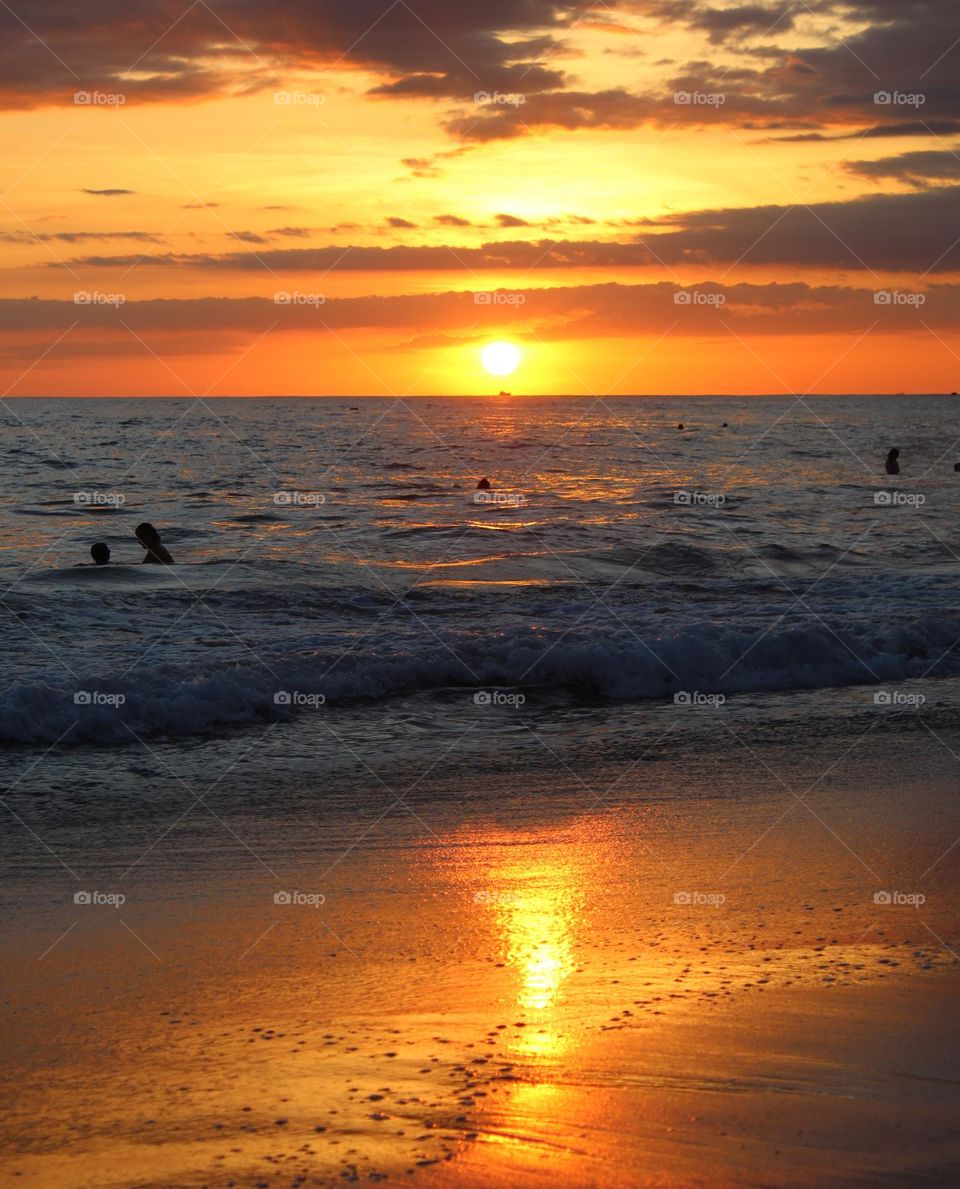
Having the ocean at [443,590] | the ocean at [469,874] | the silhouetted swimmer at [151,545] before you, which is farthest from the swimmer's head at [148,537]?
the ocean at [469,874]

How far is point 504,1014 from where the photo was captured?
4641mm

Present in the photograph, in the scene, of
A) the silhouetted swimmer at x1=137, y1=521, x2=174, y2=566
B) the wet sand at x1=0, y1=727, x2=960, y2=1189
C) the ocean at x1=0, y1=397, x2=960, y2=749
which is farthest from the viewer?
the silhouetted swimmer at x1=137, y1=521, x2=174, y2=566

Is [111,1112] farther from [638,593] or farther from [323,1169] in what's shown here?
[638,593]

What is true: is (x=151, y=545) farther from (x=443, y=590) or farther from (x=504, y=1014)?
(x=504, y=1014)

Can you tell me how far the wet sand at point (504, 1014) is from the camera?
361 centimetres

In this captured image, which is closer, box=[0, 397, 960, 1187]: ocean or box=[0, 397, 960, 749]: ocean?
box=[0, 397, 960, 1187]: ocean

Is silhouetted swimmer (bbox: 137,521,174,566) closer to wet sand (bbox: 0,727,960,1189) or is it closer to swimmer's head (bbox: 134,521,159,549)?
swimmer's head (bbox: 134,521,159,549)

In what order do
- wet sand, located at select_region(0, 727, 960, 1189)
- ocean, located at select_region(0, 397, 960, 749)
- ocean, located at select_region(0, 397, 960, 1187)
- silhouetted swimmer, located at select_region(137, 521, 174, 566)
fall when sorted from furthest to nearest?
silhouetted swimmer, located at select_region(137, 521, 174, 566) → ocean, located at select_region(0, 397, 960, 749) → ocean, located at select_region(0, 397, 960, 1187) → wet sand, located at select_region(0, 727, 960, 1189)

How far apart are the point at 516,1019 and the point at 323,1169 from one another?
1.23 metres

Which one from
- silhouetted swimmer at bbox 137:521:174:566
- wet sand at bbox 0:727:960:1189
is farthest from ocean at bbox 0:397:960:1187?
silhouetted swimmer at bbox 137:521:174:566

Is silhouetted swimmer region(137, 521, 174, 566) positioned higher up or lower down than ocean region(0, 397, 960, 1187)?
higher up

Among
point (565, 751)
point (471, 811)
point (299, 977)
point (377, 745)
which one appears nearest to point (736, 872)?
point (471, 811)

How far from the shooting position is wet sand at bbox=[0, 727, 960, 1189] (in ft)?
11.8

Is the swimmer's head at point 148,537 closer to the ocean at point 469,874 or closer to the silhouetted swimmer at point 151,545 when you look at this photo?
the silhouetted swimmer at point 151,545
